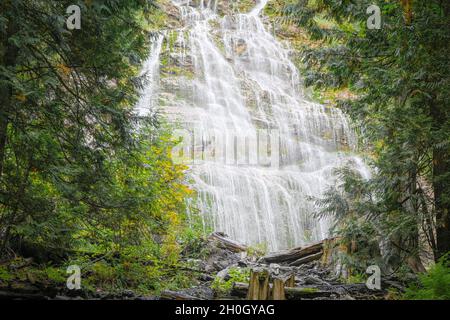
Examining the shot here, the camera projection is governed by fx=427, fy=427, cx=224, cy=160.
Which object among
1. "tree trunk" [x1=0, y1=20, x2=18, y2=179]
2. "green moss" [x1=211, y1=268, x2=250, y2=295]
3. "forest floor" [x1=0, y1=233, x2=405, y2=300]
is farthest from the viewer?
"green moss" [x1=211, y1=268, x2=250, y2=295]

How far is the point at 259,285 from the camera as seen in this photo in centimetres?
540

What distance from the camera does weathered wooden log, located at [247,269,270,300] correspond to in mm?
5367

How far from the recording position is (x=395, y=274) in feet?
24.9

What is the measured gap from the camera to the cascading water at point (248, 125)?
18219mm

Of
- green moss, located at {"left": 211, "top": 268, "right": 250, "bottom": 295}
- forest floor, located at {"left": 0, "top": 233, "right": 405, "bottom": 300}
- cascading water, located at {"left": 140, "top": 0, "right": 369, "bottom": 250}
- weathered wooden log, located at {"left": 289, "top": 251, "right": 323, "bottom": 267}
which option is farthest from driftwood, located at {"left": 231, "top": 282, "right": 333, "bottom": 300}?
cascading water, located at {"left": 140, "top": 0, "right": 369, "bottom": 250}

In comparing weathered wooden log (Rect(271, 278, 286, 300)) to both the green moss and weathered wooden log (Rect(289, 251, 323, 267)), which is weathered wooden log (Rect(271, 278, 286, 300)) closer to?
the green moss

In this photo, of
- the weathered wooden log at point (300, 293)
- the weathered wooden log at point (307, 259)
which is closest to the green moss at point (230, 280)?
the weathered wooden log at point (300, 293)

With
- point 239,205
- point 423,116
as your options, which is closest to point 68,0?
point 423,116

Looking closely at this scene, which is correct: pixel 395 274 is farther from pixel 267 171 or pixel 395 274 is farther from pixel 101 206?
pixel 267 171

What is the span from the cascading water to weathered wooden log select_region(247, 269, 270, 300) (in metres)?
Answer: 11.8

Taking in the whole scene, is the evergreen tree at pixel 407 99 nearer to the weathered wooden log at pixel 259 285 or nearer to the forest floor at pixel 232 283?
the forest floor at pixel 232 283

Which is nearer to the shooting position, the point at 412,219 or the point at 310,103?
the point at 412,219

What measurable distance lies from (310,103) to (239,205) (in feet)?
33.4

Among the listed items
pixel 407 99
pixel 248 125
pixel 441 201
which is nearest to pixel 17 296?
pixel 441 201
